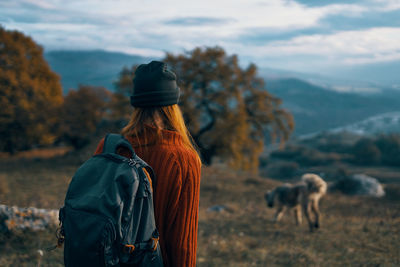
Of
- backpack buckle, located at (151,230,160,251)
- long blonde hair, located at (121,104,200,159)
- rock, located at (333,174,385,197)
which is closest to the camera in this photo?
backpack buckle, located at (151,230,160,251)

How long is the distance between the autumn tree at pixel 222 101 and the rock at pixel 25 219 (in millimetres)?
16893

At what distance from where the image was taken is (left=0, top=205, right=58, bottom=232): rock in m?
5.76

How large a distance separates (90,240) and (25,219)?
Answer: 534 centimetres

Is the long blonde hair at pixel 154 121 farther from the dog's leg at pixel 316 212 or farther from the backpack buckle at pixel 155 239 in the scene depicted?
the dog's leg at pixel 316 212

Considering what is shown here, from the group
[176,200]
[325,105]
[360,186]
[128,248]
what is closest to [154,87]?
[176,200]

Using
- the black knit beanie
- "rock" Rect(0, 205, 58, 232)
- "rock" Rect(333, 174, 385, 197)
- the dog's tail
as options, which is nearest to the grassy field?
"rock" Rect(0, 205, 58, 232)

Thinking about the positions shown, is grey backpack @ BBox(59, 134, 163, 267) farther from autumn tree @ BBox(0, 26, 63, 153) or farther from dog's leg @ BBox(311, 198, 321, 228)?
autumn tree @ BBox(0, 26, 63, 153)

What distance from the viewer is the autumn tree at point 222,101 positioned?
23906mm

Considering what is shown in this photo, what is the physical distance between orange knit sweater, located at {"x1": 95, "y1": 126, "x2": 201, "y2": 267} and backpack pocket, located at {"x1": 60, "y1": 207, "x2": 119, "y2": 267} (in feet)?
1.30

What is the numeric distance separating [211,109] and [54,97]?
13.6 meters

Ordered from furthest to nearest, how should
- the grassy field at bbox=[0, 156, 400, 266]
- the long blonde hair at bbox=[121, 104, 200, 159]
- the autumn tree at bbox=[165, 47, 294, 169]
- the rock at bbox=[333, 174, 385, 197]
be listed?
the autumn tree at bbox=[165, 47, 294, 169] < the rock at bbox=[333, 174, 385, 197] < the grassy field at bbox=[0, 156, 400, 266] < the long blonde hair at bbox=[121, 104, 200, 159]

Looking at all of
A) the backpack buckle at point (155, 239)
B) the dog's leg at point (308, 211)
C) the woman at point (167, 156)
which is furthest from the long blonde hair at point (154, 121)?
the dog's leg at point (308, 211)

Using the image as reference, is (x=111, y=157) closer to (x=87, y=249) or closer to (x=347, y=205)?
(x=87, y=249)

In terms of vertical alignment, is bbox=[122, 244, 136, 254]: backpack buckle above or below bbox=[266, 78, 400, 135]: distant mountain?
above
